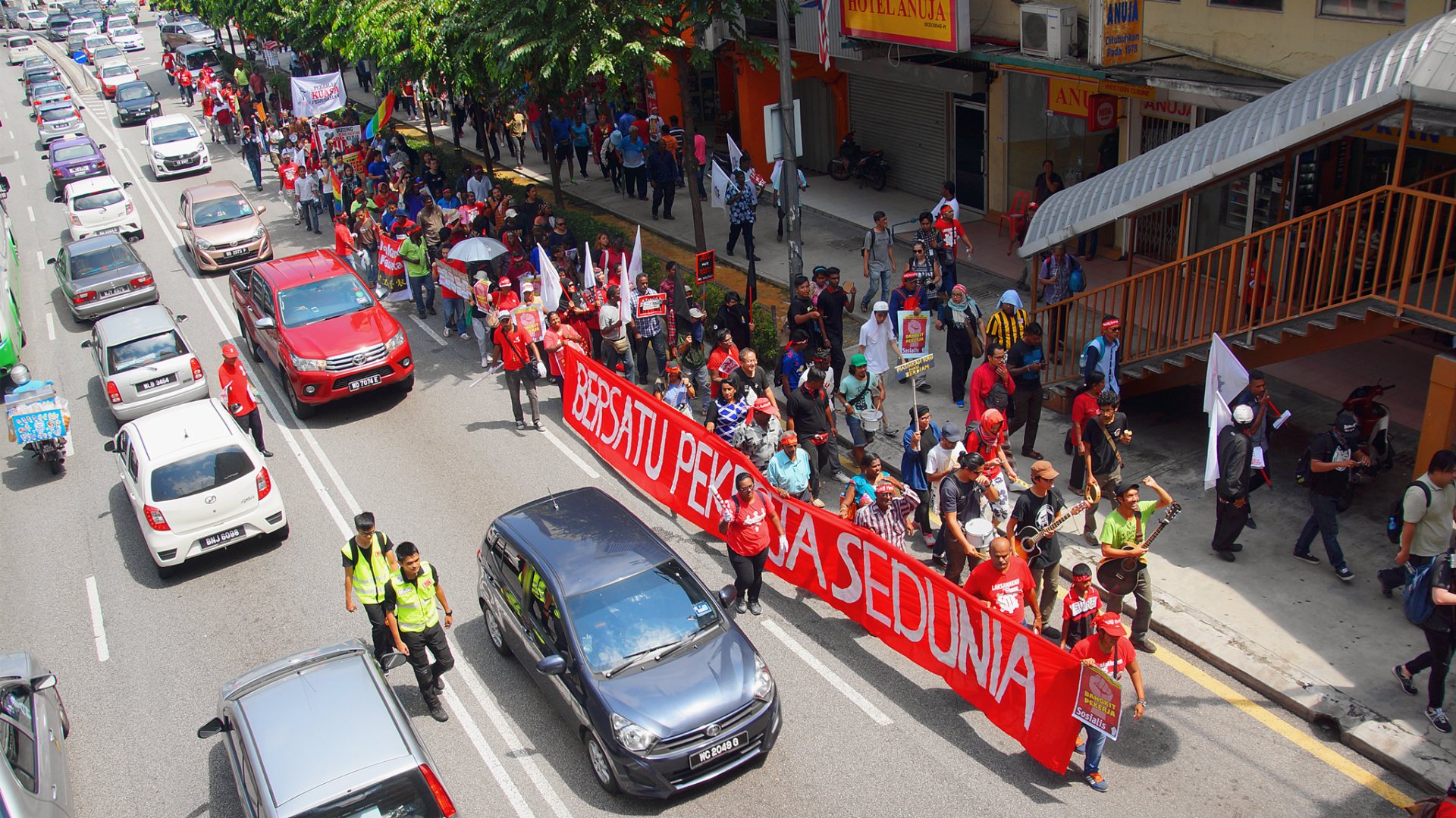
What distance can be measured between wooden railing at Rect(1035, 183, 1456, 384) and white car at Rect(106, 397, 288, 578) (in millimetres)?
9554

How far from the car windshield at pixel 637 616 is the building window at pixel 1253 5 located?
11.0m

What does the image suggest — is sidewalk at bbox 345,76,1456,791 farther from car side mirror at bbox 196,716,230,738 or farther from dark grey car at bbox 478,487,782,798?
car side mirror at bbox 196,716,230,738

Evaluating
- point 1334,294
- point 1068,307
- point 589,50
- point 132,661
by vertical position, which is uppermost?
point 589,50

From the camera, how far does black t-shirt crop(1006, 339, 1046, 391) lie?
11.9 m

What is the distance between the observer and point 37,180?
34.9 metres

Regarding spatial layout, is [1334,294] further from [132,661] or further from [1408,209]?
[132,661]

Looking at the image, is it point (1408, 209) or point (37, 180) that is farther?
point (37, 180)

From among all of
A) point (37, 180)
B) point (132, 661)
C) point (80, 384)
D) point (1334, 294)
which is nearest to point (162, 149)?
point (37, 180)

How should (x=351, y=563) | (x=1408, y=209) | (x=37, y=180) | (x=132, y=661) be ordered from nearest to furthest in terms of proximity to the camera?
1. (x=351, y=563)
2. (x=132, y=661)
3. (x=1408, y=209)
4. (x=37, y=180)

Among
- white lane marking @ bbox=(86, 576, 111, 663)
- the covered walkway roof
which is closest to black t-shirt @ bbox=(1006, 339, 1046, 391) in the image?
the covered walkway roof

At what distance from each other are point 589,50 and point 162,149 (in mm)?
21734

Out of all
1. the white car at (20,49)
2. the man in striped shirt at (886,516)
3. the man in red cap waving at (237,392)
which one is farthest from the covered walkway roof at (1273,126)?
the white car at (20,49)

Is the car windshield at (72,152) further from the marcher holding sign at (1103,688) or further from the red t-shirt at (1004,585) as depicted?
the marcher holding sign at (1103,688)

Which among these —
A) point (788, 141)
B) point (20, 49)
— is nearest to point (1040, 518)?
point (788, 141)
